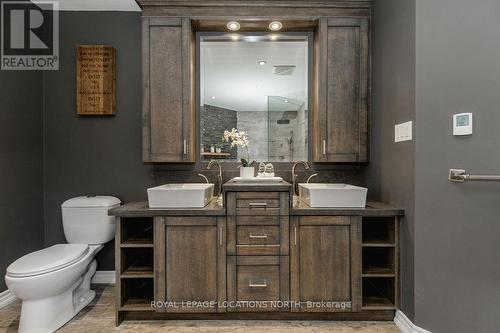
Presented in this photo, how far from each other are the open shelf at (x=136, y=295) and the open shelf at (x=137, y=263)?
9 centimetres

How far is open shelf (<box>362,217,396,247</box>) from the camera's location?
1866 mm

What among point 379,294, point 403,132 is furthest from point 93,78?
point 379,294

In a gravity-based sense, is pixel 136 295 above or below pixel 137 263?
below

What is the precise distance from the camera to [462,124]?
1.53 m

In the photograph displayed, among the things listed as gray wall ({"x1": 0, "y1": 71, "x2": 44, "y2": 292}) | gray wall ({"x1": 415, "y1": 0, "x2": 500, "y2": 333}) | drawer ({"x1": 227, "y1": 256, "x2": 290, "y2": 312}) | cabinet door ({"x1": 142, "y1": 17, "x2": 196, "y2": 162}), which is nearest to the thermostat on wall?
gray wall ({"x1": 415, "y1": 0, "x2": 500, "y2": 333})

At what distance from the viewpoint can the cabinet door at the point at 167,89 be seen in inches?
87.0

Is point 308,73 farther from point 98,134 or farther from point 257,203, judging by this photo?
point 98,134

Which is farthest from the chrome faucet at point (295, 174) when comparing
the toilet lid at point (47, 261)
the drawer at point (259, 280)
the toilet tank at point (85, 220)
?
the toilet lid at point (47, 261)

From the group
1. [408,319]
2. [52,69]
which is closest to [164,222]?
[408,319]

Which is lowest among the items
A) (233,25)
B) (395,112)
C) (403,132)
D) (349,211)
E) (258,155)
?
(349,211)

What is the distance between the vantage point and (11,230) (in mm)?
2174

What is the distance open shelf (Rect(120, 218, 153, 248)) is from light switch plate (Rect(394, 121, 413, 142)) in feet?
5.85

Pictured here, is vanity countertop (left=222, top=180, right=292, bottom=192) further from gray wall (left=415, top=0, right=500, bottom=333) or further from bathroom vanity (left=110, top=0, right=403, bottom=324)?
gray wall (left=415, top=0, right=500, bottom=333)

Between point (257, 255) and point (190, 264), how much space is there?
45 cm
